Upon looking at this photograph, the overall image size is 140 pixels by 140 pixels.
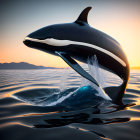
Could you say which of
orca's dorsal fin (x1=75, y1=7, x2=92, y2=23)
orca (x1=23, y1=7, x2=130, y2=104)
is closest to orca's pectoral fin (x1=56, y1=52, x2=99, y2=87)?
orca (x1=23, y1=7, x2=130, y2=104)

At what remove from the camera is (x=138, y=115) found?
133 inches

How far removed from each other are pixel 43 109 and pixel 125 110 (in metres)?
2.13

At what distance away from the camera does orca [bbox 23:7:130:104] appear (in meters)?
4.03

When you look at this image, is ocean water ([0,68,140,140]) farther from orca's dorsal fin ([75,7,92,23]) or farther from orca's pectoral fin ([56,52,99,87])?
orca's dorsal fin ([75,7,92,23])

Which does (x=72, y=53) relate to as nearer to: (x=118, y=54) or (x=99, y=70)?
(x=99, y=70)

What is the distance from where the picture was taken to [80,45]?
4.12 metres

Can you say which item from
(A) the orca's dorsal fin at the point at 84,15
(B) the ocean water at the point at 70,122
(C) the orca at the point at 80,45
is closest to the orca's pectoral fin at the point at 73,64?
(C) the orca at the point at 80,45

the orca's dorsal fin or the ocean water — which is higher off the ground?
the orca's dorsal fin

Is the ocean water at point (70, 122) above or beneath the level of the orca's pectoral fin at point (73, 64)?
beneath

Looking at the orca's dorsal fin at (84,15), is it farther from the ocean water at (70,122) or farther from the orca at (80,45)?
the ocean water at (70,122)

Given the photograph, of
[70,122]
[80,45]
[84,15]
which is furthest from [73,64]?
[84,15]

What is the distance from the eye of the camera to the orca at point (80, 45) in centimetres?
403

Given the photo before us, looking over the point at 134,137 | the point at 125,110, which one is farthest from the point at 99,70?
the point at 134,137

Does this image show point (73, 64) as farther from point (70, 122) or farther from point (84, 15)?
point (84, 15)
